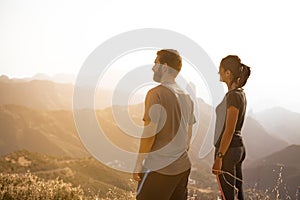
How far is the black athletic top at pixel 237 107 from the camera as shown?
14.3 ft

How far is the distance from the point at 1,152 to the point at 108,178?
70517 millimetres

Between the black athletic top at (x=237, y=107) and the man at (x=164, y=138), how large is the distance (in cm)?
70

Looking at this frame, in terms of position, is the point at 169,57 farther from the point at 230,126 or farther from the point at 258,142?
the point at 258,142

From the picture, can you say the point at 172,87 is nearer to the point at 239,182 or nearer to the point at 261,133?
the point at 239,182

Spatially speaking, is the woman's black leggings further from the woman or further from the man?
the man

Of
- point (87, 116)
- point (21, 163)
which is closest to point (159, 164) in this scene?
point (21, 163)

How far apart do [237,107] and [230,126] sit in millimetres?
218

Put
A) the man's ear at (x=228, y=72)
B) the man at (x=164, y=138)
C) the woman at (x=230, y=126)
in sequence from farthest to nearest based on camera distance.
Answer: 1. the man's ear at (x=228, y=72)
2. the woman at (x=230, y=126)
3. the man at (x=164, y=138)

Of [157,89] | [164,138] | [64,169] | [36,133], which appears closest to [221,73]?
[157,89]

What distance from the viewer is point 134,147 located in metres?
147

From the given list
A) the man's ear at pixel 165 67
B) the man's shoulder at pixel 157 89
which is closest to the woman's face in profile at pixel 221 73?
the man's ear at pixel 165 67

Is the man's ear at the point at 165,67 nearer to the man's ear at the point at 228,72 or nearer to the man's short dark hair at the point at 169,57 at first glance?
the man's short dark hair at the point at 169,57

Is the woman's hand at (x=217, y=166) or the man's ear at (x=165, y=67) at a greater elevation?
the man's ear at (x=165, y=67)

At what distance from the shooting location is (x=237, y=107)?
4336 millimetres
